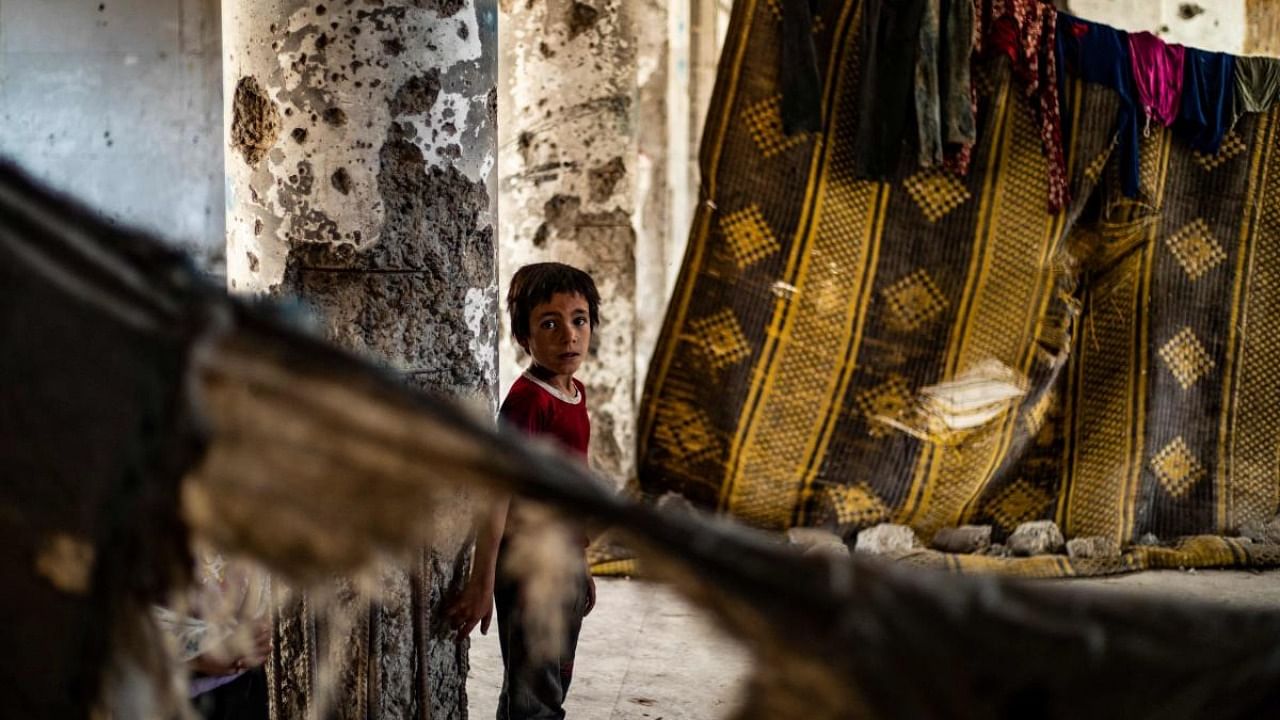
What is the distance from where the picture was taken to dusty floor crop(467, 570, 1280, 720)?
366 cm

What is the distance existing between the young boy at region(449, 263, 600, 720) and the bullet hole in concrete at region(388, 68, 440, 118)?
0.52 m

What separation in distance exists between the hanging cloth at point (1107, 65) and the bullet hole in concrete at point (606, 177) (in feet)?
6.25

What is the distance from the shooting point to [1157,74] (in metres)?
5.46

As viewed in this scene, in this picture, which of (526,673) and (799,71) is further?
(799,71)

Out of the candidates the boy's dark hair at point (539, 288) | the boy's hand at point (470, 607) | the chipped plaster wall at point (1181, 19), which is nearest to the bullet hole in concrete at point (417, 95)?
the boy's dark hair at point (539, 288)

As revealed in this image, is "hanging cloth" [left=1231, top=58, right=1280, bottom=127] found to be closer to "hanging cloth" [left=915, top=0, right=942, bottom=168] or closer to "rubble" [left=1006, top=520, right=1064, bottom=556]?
"hanging cloth" [left=915, top=0, right=942, bottom=168]

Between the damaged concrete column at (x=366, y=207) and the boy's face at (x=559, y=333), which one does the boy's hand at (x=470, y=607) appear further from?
the boy's face at (x=559, y=333)

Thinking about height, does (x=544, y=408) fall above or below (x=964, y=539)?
above

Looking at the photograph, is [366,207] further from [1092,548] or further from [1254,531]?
[1254,531]

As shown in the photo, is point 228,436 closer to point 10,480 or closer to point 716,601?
point 10,480

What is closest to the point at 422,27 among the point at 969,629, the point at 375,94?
the point at 375,94

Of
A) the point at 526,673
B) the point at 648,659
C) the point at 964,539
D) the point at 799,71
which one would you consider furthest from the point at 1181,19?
the point at 526,673

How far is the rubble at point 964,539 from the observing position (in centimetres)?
545

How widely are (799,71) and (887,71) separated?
1.13 ft
